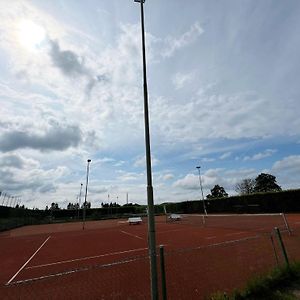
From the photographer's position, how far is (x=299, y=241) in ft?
46.1

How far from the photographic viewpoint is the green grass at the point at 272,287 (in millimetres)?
6453

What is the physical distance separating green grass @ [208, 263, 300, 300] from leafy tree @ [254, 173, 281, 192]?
88.6 metres

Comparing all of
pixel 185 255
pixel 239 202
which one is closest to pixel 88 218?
pixel 239 202

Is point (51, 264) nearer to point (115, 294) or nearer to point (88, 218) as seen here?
point (115, 294)

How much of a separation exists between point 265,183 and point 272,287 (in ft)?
298

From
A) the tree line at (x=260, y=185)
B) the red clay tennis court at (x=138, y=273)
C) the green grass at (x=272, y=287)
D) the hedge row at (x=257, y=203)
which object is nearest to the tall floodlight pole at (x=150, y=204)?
the red clay tennis court at (x=138, y=273)

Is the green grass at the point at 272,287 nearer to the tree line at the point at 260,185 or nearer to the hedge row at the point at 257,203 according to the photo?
the hedge row at the point at 257,203

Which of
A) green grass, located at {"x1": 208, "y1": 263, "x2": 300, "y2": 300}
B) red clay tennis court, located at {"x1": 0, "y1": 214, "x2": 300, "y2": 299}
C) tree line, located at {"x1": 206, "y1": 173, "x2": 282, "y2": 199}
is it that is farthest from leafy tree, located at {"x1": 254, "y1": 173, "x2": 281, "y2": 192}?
green grass, located at {"x1": 208, "y1": 263, "x2": 300, "y2": 300}

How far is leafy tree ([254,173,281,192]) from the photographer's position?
8881 cm

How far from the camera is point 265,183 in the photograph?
8988 centimetres

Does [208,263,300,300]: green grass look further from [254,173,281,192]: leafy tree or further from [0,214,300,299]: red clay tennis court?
[254,173,281,192]: leafy tree

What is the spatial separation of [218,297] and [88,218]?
2432 inches

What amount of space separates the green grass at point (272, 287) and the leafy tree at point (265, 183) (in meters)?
88.6

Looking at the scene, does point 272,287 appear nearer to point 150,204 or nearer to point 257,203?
point 150,204
